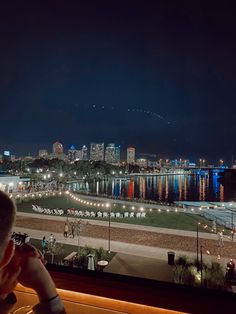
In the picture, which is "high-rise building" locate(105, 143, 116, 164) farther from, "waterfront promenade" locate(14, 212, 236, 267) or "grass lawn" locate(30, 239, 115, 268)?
"grass lawn" locate(30, 239, 115, 268)

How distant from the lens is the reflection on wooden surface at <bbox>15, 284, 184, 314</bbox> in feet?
5.89

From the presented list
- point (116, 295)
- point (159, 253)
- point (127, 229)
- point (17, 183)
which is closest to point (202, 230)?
point (127, 229)

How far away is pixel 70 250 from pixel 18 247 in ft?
29.9

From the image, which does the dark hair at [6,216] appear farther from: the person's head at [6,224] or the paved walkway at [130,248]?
the paved walkway at [130,248]

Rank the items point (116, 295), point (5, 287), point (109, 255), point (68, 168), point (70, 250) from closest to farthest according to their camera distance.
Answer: point (5, 287)
point (116, 295)
point (109, 255)
point (70, 250)
point (68, 168)

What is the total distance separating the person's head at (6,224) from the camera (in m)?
0.82

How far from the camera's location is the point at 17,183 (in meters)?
32.0

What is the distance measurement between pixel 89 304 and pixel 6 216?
1.36 meters

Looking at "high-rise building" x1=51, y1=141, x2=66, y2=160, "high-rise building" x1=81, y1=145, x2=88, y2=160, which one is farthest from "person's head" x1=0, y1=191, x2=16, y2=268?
"high-rise building" x1=81, y1=145, x2=88, y2=160

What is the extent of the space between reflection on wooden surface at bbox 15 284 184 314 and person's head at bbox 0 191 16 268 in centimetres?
105

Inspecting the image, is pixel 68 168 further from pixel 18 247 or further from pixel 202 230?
pixel 18 247

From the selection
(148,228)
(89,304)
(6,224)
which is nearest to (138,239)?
(148,228)

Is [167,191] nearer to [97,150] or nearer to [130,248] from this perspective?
[130,248]

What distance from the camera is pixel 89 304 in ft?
6.27
